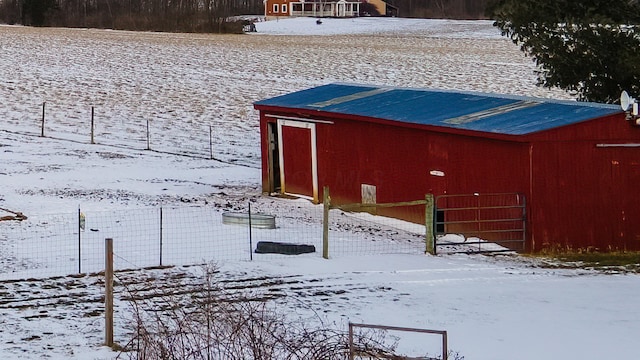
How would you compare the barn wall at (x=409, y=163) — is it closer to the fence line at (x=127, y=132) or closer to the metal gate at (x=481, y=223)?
the metal gate at (x=481, y=223)

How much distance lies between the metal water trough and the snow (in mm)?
542

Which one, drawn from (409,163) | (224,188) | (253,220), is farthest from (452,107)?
(224,188)

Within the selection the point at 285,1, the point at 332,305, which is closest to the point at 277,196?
the point at 332,305

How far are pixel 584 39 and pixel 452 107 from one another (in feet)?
10.8

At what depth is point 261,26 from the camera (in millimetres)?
107688

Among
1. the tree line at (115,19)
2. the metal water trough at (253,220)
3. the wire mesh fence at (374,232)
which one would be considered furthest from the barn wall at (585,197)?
the tree line at (115,19)

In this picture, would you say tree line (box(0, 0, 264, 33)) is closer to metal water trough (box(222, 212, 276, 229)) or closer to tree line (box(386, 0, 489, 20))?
tree line (box(386, 0, 489, 20))

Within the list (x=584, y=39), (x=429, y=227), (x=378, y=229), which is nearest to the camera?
(x=429, y=227)

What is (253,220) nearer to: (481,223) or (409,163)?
(409,163)

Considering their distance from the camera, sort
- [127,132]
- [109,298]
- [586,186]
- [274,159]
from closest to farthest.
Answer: [109,298] → [586,186] → [274,159] → [127,132]

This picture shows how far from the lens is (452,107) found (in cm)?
2158

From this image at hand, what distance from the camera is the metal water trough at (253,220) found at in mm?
19109

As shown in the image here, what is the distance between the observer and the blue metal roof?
18500 mm

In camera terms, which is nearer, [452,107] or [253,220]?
[253,220]
